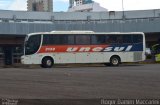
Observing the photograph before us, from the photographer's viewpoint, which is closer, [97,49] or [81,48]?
[81,48]

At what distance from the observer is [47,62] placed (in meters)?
35.5

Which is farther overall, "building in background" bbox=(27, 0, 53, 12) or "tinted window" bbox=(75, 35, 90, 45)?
"building in background" bbox=(27, 0, 53, 12)

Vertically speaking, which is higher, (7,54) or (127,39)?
(127,39)

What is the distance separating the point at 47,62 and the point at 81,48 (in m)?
3.10

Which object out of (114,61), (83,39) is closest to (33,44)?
(83,39)

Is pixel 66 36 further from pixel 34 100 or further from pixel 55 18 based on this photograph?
pixel 55 18

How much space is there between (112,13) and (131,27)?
2502 centimetres

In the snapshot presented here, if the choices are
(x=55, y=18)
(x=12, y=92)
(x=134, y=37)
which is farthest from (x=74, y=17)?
(x=12, y=92)

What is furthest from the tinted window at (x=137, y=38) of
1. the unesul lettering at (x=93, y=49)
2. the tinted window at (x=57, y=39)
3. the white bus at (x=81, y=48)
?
the tinted window at (x=57, y=39)

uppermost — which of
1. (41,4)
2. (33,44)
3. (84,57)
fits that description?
(41,4)

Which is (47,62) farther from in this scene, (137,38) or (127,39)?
(137,38)

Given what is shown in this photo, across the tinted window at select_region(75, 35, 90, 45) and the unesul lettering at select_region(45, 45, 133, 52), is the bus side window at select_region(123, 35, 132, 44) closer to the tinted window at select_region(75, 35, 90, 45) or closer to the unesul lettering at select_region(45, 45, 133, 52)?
the unesul lettering at select_region(45, 45, 133, 52)

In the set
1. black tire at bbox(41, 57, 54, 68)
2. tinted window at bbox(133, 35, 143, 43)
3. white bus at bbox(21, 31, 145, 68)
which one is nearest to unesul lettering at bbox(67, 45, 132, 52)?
white bus at bbox(21, 31, 145, 68)

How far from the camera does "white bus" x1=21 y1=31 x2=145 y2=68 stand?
35.2 m
